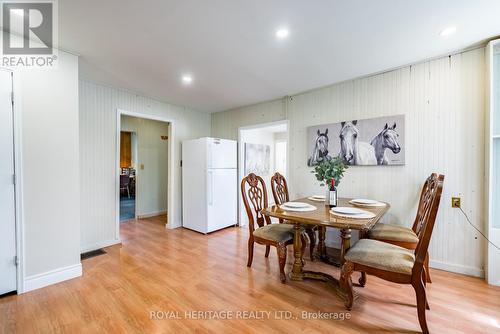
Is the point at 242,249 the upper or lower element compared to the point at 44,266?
lower

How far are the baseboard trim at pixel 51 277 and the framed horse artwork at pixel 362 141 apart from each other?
3019 millimetres

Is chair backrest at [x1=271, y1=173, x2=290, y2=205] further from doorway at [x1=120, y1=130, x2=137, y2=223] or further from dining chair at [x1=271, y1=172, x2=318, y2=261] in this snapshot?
doorway at [x1=120, y1=130, x2=137, y2=223]

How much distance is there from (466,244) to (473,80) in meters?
1.72

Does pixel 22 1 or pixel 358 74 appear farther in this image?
pixel 358 74

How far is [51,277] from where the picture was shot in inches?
82.4

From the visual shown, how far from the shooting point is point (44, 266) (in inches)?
81.4

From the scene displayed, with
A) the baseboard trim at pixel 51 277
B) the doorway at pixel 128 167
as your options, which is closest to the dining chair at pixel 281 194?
the baseboard trim at pixel 51 277

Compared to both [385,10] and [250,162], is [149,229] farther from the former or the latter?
[385,10]

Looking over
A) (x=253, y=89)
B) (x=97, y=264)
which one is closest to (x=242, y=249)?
(x=97, y=264)

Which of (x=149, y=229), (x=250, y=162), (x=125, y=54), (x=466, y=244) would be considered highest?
(x=125, y=54)

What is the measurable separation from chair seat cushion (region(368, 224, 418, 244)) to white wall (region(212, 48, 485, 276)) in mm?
454

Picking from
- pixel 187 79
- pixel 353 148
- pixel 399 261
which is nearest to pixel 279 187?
pixel 353 148

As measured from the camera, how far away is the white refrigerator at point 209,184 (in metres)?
3.71

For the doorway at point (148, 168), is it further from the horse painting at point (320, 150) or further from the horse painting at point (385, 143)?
the horse painting at point (385, 143)
